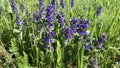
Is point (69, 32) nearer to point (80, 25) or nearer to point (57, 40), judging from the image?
point (80, 25)

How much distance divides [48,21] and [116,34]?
739 millimetres

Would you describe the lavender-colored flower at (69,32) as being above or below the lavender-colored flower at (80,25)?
Result: below

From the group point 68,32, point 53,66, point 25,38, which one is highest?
point 68,32

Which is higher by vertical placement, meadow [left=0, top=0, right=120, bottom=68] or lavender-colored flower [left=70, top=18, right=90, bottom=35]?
lavender-colored flower [left=70, top=18, right=90, bottom=35]

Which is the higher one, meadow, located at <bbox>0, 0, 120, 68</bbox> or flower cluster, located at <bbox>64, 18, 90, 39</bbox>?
flower cluster, located at <bbox>64, 18, 90, 39</bbox>

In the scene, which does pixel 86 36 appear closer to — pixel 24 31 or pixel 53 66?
pixel 53 66

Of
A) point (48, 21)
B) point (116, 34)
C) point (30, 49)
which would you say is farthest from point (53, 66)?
point (116, 34)

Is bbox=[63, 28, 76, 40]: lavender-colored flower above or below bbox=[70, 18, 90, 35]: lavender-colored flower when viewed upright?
below

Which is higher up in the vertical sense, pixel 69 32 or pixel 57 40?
pixel 69 32

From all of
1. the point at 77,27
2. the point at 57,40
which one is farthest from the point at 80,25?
the point at 57,40

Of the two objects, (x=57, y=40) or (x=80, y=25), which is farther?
(x=57, y=40)

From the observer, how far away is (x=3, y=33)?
238cm

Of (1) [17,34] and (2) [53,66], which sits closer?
(2) [53,66]

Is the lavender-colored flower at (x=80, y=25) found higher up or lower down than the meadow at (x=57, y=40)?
higher up
